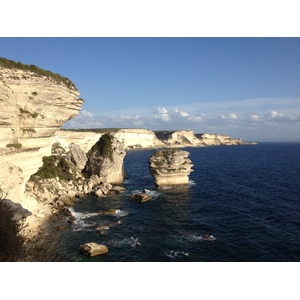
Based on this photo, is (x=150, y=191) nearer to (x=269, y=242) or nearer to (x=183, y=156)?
(x=183, y=156)

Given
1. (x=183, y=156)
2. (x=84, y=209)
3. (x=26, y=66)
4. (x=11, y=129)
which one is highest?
(x=26, y=66)

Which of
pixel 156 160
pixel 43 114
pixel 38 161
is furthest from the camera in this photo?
pixel 156 160

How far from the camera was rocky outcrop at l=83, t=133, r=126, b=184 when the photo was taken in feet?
177

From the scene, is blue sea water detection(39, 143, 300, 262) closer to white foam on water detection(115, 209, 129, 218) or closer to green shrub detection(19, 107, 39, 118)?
white foam on water detection(115, 209, 129, 218)

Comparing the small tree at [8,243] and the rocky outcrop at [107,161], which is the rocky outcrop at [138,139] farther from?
the small tree at [8,243]

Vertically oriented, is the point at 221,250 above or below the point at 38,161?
below

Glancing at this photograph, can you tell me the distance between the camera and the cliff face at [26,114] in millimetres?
25797

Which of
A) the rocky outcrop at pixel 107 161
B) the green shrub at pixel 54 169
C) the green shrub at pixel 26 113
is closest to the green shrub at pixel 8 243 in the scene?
the green shrub at pixel 26 113

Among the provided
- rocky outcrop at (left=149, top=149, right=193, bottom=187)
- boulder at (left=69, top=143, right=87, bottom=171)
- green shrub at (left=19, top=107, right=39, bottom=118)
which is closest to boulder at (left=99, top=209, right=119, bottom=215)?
green shrub at (left=19, top=107, right=39, bottom=118)

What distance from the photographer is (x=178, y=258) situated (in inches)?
854

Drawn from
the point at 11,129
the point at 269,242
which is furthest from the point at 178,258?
the point at 11,129

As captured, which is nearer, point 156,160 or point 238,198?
point 238,198

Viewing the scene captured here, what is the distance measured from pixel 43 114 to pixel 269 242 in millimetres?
27271

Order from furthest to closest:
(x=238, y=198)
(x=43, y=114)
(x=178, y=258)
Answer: (x=238, y=198)
(x=43, y=114)
(x=178, y=258)
